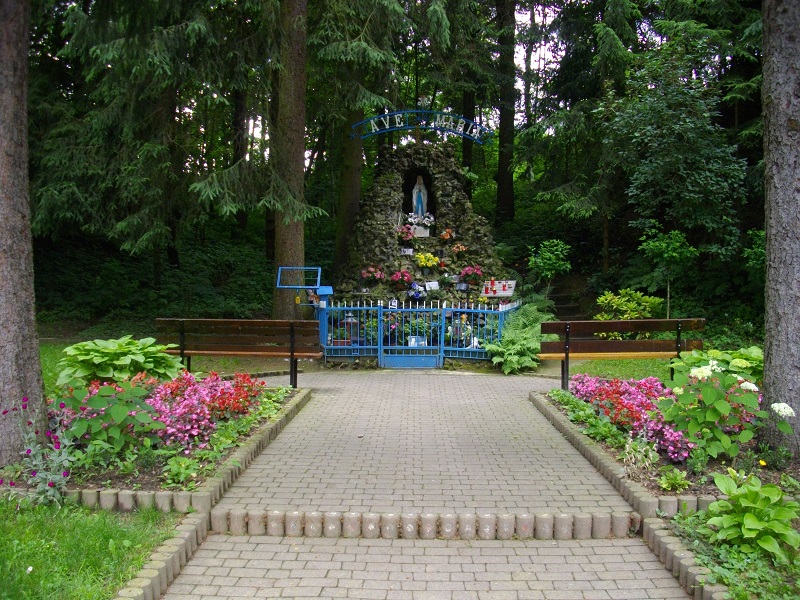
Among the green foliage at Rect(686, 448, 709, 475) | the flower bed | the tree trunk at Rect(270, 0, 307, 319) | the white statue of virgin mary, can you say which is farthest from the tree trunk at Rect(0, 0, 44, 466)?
the white statue of virgin mary

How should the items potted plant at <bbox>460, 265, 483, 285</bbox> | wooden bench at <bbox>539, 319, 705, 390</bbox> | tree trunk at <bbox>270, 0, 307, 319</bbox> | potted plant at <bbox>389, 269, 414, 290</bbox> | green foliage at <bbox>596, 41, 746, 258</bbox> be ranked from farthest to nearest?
potted plant at <bbox>460, 265, 483, 285</bbox>, potted plant at <bbox>389, 269, 414, 290</bbox>, green foliage at <bbox>596, 41, 746, 258</bbox>, tree trunk at <bbox>270, 0, 307, 319</bbox>, wooden bench at <bbox>539, 319, 705, 390</bbox>

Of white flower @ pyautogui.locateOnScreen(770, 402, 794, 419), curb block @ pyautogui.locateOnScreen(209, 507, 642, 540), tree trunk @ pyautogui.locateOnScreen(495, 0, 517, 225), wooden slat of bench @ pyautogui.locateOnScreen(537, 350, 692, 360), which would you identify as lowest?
curb block @ pyautogui.locateOnScreen(209, 507, 642, 540)

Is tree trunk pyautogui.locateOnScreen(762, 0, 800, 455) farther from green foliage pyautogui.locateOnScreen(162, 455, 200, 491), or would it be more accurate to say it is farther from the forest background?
the forest background

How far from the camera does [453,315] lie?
1242 cm

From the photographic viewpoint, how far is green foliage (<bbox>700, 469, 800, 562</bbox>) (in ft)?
12.0

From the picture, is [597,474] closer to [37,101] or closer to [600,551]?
[600,551]

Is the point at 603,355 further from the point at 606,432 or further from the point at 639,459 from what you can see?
the point at 639,459

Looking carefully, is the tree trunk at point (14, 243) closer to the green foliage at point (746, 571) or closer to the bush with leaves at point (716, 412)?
the green foliage at point (746, 571)

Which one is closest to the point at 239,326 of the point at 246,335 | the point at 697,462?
the point at 246,335

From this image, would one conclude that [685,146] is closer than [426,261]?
Yes

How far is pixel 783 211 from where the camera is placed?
5.19 m

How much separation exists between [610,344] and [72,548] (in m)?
6.81

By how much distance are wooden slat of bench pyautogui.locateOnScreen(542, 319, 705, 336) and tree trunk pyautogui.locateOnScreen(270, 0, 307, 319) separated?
20.3 feet

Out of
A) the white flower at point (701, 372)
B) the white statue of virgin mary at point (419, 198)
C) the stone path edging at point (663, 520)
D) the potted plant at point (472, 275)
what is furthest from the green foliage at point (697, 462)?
the white statue of virgin mary at point (419, 198)
